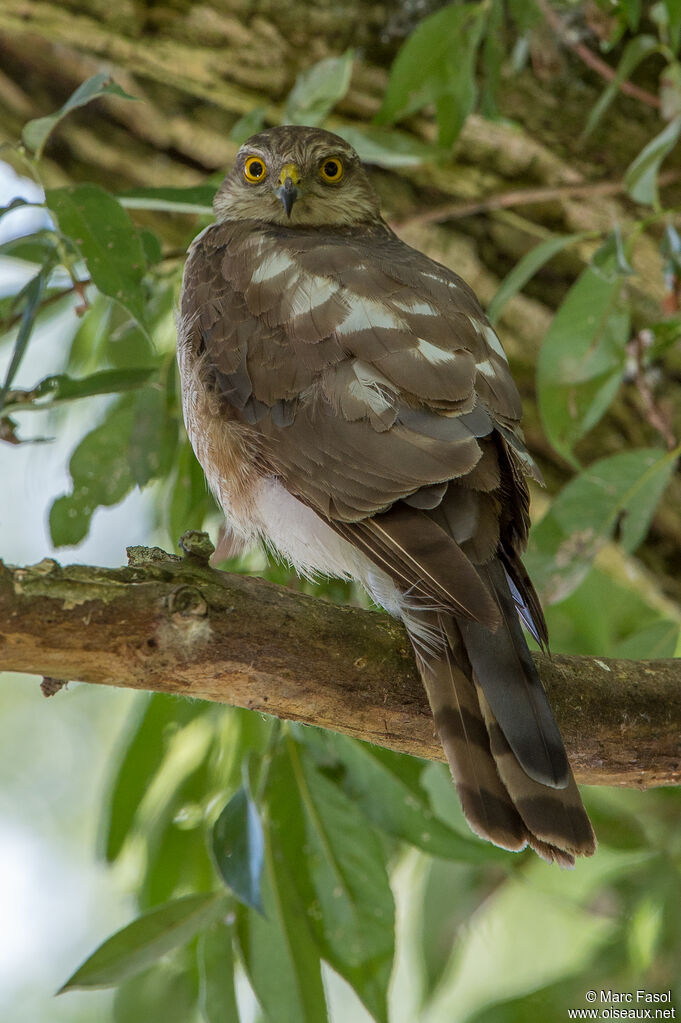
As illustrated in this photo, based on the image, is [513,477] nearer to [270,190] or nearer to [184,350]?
[184,350]

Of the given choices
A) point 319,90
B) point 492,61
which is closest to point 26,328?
point 319,90

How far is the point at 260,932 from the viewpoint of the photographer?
253 cm

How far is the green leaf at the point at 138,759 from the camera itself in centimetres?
290

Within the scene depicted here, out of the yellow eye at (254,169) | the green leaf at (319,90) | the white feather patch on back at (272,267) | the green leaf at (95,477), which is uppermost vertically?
the green leaf at (319,90)

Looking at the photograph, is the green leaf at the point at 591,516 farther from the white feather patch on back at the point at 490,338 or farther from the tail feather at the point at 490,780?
the tail feather at the point at 490,780

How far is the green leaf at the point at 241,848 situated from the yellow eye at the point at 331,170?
83.9 inches

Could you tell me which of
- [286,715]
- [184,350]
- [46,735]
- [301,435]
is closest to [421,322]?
[301,435]

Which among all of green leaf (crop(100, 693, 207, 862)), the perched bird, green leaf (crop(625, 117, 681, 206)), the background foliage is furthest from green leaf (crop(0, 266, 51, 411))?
green leaf (crop(625, 117, 681, 206))

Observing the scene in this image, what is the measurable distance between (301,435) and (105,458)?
2.92 ft

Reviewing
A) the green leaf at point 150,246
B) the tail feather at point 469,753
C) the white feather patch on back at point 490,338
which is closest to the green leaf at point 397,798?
the tail feather at point 469,753

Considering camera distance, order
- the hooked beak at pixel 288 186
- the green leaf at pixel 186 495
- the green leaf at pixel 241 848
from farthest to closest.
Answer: the hooked beak at pixel 288 186 < the green leaf at pixel 186 495 < the green leaf at pixel 241 848

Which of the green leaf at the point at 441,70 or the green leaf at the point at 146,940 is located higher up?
the green leaf at the point at 441,70

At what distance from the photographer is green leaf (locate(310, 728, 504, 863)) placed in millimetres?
2717

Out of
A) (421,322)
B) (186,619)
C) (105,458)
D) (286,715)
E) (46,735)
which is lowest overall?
(46,735)
